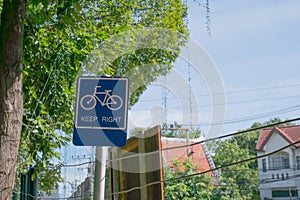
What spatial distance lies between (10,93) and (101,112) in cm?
31

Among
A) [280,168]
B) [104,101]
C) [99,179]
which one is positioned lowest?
[99,179]

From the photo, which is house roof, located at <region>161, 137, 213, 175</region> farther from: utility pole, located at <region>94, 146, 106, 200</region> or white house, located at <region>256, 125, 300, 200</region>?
utility pole, located at <region>94, 146, 106, 200</region>

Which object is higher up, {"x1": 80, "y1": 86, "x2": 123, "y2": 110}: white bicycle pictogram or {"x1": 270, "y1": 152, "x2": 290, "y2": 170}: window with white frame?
{"x1": 80, "y1": 86, "x2": 123, "y2": 110}: white bicycle pictogram

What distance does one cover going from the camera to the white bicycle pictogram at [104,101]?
1608 millimetres

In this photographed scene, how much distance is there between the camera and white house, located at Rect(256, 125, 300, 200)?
12.4 ft

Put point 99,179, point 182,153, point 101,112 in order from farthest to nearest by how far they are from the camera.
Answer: point 182,153 → point 99,179 → point 101,112

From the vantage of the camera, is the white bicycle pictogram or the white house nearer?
the white bicycle pictogram

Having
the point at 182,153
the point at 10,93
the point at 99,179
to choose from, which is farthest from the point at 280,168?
the point at 10,93

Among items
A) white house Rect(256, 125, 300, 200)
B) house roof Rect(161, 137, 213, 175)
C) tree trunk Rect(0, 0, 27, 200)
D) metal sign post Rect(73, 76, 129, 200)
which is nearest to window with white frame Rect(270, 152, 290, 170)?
white house Rect(256, 125, 300, 200)

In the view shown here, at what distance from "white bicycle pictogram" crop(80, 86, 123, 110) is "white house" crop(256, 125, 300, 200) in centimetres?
223

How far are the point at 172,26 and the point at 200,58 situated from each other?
2.64 metres

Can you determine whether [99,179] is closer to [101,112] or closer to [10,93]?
[101,112]

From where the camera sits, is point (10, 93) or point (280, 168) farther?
point (280, 168)

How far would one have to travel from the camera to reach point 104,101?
5.27 feet
